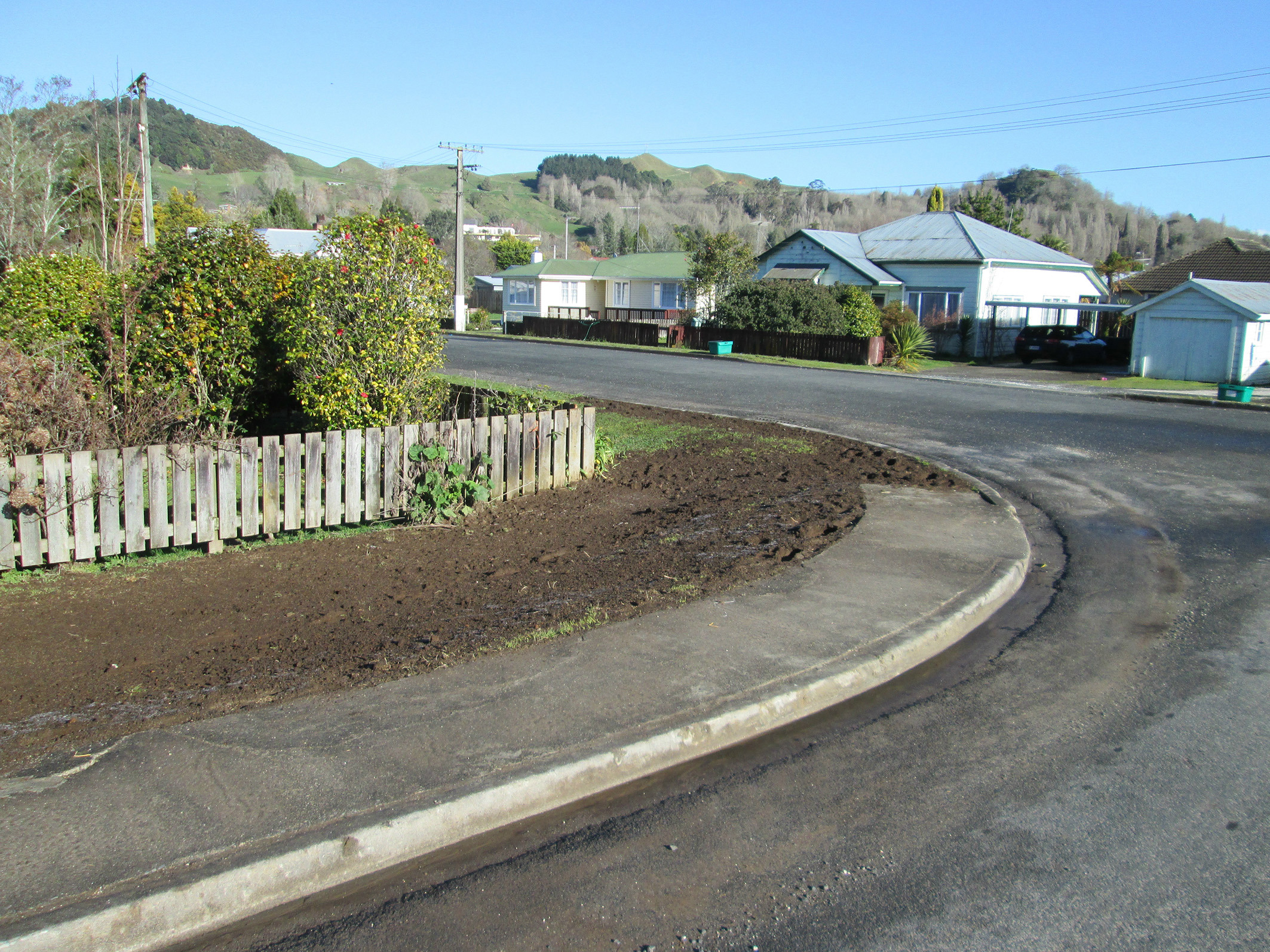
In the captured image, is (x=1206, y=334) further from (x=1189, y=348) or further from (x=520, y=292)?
(x=520, y=292)

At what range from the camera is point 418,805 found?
13.5 ft

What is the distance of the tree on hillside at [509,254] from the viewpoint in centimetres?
10488

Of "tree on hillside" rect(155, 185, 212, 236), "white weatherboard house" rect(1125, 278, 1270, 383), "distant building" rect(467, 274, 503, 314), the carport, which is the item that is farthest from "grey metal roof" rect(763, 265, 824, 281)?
"distant building" rect(467, 274, 503, 314)

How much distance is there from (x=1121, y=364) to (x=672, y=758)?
3655 centimetres

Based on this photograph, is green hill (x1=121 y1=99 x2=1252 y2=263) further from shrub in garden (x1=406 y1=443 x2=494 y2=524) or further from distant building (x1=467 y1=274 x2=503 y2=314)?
shrub in garden (x1=406 y1=443 x2=494 y2=524)

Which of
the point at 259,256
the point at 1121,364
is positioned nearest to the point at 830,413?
the point at 259,256

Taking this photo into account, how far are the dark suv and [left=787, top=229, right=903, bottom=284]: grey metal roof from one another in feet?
23.8

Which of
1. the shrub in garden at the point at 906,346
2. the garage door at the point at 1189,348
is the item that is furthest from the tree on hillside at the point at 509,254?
the garage door at the point at 1189,348

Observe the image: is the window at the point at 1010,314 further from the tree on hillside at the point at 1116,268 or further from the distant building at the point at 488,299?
the distant building at the point at 488,299

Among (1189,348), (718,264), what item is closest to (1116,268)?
(718,264)

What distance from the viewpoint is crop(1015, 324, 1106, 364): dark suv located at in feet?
115

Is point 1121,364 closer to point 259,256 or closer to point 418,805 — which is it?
point 259,256

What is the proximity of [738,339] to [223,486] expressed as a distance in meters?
31.3

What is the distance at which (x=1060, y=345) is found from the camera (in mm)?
35500
